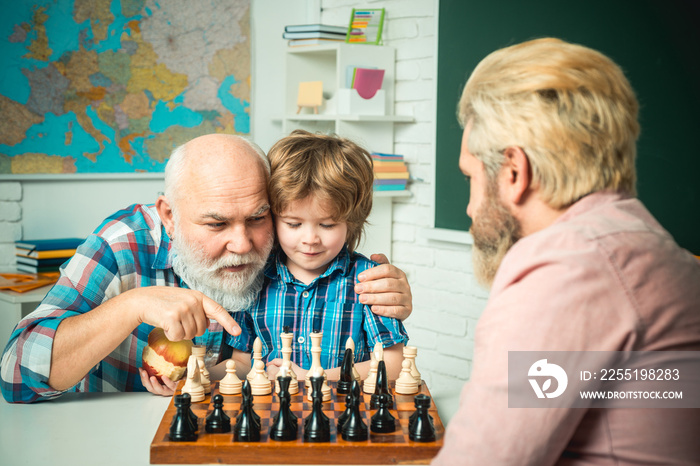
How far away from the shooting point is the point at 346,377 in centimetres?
180

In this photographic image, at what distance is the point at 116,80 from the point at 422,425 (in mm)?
3516

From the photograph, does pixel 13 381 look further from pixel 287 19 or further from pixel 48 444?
pixel 287 19

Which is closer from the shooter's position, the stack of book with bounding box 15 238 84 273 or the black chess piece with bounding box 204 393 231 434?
the black chess piece with bounding box 204 393 231 434

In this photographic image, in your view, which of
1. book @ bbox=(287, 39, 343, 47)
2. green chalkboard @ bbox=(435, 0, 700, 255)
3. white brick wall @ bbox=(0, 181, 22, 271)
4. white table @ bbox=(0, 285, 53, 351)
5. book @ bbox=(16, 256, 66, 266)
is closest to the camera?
green chalkboard @ bbox=(435, 0, 700, 255)

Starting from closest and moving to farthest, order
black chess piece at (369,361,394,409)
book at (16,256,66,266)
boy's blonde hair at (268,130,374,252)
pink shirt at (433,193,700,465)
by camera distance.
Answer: pink shirt at (433,193,700,465)
black chess piece at (369,361,394,409)
boy's blonde hair at (268,130,374,252)
book at (16,256,66,266)

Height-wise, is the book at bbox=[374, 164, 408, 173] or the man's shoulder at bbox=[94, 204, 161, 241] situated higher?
the book at bbox=[374, 164, 408, 173]

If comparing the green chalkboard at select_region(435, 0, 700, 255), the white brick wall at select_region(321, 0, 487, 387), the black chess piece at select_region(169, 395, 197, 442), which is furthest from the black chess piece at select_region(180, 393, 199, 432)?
the white brick wall at select_region(321, 0, 487, 387)

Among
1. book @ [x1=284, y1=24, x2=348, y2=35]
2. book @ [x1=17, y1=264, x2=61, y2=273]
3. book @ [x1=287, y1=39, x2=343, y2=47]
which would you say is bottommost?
book @ [x1=17, y1=264, x2=61, y2=273]

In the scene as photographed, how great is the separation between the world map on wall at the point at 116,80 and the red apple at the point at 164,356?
8.57 ft

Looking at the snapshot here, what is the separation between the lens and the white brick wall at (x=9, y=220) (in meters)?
3.91

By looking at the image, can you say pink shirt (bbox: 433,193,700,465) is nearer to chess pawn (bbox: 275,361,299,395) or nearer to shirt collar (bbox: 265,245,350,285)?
chess pawn (bbox: 275,361,299,395)

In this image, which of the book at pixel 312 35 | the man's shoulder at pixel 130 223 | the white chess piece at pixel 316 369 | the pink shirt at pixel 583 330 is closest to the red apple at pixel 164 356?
the white chess piece at pixel 316 369

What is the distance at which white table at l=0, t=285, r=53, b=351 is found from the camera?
3277mm

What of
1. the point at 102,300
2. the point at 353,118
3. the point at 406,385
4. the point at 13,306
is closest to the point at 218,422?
the point at 406,385
